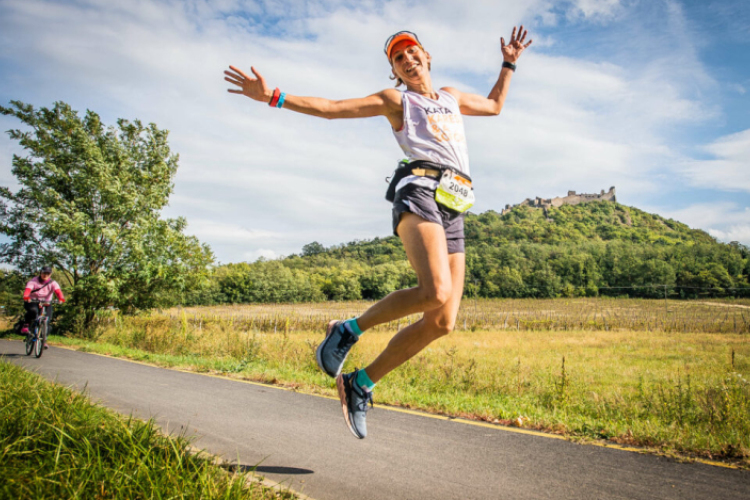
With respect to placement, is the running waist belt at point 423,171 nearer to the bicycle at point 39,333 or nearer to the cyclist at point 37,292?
the cyclist at point 37,292

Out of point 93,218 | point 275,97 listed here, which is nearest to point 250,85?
point 275,97

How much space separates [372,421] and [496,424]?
1.25 m

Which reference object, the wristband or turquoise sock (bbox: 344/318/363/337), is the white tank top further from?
turquoise sock (bbox: 344/318/363/337)

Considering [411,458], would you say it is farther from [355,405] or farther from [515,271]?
[515,271]

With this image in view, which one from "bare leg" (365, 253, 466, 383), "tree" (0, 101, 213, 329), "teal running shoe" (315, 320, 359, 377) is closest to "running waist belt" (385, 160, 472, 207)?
"bare leg" (365, 253, 466, 383)

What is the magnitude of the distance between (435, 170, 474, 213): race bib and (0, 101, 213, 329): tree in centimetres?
1666

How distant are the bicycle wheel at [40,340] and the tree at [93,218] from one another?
271 inches

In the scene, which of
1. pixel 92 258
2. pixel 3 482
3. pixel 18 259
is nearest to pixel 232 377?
pixel 3 482

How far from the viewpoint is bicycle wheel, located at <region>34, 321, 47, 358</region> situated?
31.2 ft

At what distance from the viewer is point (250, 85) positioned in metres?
2.65

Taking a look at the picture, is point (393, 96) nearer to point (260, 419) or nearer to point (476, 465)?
point (476, 465)

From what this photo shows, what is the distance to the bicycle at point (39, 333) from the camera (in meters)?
9.58

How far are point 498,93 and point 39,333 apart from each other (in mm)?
10553

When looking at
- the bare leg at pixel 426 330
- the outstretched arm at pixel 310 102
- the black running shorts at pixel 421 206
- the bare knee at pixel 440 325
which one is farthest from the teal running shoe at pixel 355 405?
the outstretched arm at pixel 310 102
